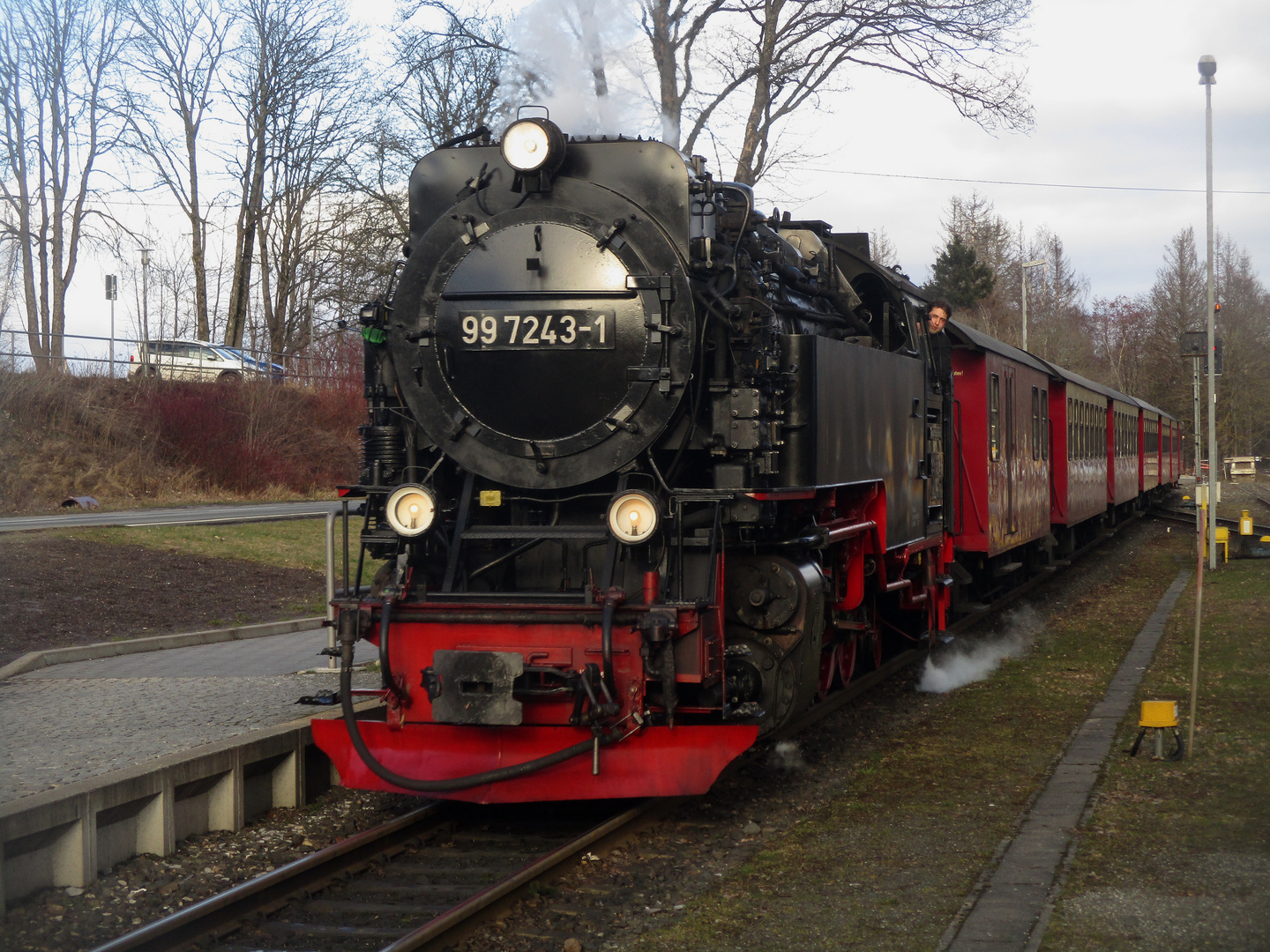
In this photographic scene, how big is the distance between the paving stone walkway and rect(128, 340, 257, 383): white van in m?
22.8

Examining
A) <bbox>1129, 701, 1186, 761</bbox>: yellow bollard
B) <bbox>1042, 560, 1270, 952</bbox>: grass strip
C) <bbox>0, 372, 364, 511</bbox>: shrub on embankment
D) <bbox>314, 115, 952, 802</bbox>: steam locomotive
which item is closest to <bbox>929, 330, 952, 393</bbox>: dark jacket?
<bbox>1042, 560, 1270, 952</bbox>: grass strip

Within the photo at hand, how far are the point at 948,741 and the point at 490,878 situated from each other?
10.9ft

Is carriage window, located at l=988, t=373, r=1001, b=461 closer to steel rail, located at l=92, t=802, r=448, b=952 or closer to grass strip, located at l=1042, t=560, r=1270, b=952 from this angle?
grass strip, located at l=1042, t=560, r=1270, b=952

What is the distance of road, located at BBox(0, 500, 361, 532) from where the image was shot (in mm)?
16009

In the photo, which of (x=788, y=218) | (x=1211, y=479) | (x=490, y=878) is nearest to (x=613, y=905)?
(x=490, y=878)

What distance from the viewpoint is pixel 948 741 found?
7.03m

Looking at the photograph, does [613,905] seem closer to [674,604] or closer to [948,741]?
[674,604]

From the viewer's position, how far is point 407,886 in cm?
470

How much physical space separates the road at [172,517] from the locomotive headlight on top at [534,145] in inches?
366

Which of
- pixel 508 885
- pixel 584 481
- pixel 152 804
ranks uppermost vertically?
pixel 584 481

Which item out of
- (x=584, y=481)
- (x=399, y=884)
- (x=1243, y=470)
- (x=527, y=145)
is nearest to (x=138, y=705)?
(x=399, y=884)

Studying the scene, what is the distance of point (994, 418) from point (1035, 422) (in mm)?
2888

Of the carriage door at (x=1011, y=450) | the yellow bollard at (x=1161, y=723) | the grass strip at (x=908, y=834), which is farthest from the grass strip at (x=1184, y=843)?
the carriage door at (x=1011, y=450)

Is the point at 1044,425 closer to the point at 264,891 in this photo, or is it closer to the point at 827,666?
the point at 827,666
